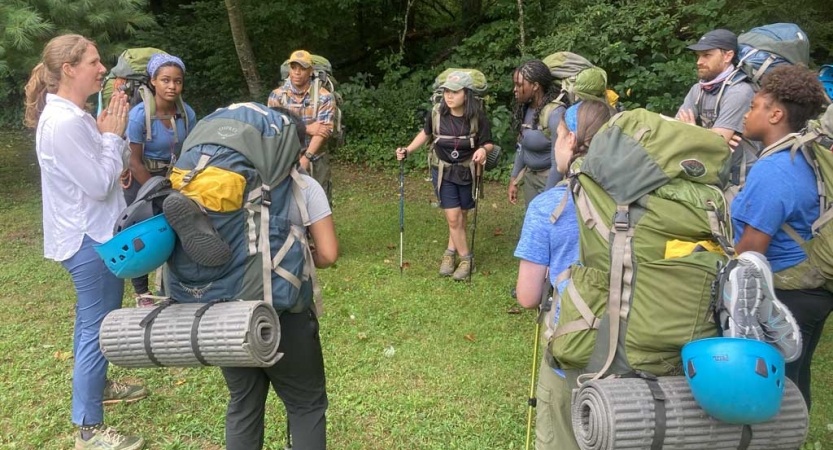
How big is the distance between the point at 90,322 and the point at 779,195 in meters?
3.35

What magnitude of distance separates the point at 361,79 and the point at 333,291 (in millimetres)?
7251

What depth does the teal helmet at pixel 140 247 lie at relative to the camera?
2.17 m

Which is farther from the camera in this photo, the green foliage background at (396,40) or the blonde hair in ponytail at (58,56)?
the green foliage background at (396,40)

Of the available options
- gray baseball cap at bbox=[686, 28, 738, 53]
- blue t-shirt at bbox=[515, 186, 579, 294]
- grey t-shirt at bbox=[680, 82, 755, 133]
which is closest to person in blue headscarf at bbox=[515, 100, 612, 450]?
blue t-shirt at bbox=[515, 186, 579, 294]

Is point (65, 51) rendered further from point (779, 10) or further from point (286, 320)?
point (779, 10)

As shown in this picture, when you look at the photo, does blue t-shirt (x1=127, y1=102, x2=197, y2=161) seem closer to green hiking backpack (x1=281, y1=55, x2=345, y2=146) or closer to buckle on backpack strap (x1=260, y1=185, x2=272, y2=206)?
green hiking backpack (x1=281, y1=55, x2=345, y2=146)

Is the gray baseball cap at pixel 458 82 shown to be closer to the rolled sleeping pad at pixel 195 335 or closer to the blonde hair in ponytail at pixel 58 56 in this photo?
the blonde hair in ponytail at pixel 58 56

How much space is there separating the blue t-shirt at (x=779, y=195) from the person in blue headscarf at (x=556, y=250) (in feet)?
2.46

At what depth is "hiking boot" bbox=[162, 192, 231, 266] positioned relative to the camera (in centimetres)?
216

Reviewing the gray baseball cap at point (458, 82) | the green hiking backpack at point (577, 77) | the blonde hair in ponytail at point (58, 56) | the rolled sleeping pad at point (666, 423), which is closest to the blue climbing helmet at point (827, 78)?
the green hiking backpack at point (577, 77)

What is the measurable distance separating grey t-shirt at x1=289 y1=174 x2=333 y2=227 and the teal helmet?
1.58ft

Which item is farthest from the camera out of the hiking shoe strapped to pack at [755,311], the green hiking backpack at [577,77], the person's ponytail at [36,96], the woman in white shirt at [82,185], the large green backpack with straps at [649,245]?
the green hiking backpack at [577,77]

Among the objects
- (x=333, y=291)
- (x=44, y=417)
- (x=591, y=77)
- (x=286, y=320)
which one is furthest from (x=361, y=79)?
(x=286, y=320)

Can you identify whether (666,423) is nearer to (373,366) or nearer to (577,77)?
(373,366)
